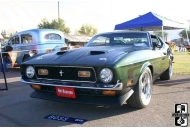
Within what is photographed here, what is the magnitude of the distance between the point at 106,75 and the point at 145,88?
119cm

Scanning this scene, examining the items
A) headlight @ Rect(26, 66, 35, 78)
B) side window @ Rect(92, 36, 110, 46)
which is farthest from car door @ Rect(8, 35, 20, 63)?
headlight @ Rect(26, 66, 35, 78)

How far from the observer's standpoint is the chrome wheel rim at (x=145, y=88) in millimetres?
4045

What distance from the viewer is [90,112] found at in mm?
3900

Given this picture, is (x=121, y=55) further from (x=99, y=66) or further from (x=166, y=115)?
(x=166, y=115)

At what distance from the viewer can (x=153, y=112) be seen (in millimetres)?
3900

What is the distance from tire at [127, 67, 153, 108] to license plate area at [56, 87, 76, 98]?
3.02 ft

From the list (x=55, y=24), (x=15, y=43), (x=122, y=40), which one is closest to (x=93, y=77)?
(x=122, y=40)

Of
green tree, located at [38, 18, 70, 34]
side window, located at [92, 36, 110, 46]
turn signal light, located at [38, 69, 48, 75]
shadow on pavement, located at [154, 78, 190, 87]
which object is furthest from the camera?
green tree, located at [38, 18, 70, 34]

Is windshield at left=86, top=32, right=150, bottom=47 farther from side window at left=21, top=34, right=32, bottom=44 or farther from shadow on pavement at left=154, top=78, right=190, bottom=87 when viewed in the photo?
side window at left=21, top=34, right=32, bottom=44

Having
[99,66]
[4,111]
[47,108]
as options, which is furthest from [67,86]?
[4,111]

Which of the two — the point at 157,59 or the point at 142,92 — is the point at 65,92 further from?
the point at 157,59

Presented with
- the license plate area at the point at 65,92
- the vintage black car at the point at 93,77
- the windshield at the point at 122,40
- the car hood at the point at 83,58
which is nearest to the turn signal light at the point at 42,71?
the vintage black car at the point at 93,77

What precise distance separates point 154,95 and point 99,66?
83.1 inches

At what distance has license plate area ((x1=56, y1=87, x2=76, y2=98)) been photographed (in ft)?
11.8
